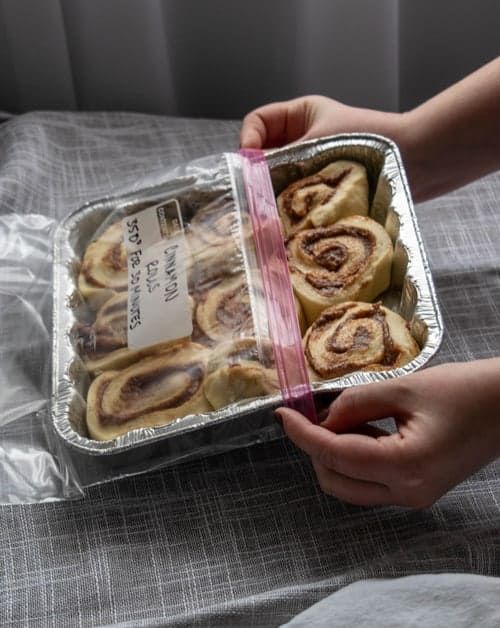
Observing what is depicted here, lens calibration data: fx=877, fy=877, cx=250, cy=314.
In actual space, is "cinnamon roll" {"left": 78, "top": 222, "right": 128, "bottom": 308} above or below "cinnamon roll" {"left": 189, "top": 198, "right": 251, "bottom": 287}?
below

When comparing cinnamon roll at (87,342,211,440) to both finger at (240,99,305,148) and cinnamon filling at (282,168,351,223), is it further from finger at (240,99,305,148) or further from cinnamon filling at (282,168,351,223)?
finger at (240,99,305,148)

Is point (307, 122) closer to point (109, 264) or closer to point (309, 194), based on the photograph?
point (309, 194)

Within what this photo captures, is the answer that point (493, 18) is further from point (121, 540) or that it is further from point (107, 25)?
point (121, 540)

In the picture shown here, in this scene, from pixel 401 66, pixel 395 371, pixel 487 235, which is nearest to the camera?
pixel 395 371

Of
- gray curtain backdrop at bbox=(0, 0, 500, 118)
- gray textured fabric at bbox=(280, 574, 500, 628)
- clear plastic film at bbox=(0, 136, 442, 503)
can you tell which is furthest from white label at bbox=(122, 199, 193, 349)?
gray curtain backdrop at bbox=(0, 0, 500, 118)

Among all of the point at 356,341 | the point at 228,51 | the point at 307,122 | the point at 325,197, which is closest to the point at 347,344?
the point at 356,341

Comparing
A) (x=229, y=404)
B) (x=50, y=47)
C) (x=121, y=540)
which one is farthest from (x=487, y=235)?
(x=50, y=47)
